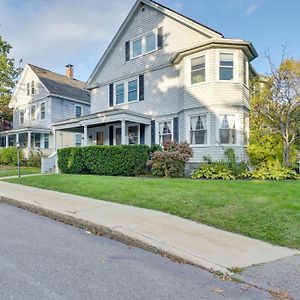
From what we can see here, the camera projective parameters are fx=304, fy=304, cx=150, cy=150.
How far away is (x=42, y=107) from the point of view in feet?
98.4

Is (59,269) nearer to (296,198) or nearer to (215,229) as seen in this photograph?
(215,229)

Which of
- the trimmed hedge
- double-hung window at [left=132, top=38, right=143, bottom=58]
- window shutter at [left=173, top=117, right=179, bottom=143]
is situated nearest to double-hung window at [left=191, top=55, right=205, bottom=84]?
window shutter at [left=173, top=117, right=179, bottom=143]

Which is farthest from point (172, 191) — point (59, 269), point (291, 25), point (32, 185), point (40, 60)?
point (40, 60)

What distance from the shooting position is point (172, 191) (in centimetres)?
939

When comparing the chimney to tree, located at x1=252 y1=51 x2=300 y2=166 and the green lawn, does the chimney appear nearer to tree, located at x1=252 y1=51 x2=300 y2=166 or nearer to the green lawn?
tree, located at x1=252 y1=51 x2=300 y2=166

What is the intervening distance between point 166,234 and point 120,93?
1566cm

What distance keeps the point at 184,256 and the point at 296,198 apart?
4932 mm

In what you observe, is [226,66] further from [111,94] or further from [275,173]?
[111,94]

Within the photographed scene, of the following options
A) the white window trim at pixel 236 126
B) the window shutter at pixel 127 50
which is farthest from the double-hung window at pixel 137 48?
the white window trim at pixel 236 126

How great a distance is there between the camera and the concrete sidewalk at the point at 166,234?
4.62 metres

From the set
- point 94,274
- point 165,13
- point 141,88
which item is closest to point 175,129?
point 141,88

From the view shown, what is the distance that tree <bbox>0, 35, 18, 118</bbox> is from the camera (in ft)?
96.6

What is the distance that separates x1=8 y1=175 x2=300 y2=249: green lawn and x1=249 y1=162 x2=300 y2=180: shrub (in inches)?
114

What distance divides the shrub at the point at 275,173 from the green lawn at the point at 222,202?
290cm
